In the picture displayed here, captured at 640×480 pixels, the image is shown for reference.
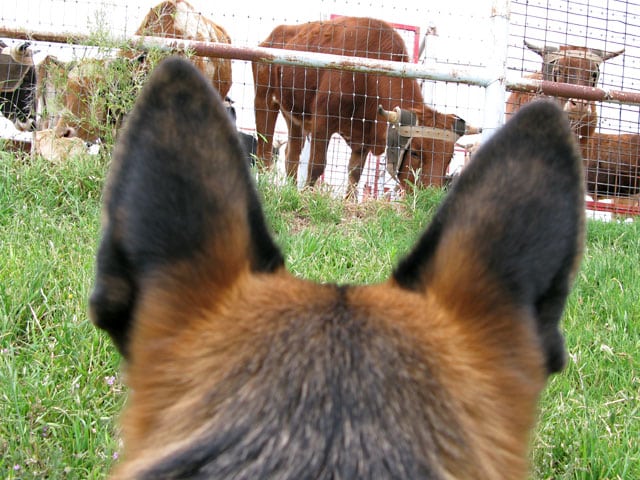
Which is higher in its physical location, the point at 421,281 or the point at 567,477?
the point at 421,281

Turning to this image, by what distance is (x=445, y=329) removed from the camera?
90 centimetres

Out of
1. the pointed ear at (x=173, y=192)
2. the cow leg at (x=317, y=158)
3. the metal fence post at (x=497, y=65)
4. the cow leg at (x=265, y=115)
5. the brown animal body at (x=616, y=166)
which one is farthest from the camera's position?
the brown animal body at (x=616, y=166)

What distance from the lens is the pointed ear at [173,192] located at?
89 cm

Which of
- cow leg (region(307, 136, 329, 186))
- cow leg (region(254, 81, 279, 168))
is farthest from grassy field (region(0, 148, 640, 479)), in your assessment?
cow leg (region(254, 81, 279, 168))

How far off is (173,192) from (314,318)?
26 centimetres

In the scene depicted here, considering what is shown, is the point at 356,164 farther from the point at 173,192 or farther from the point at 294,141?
the point at 173,192

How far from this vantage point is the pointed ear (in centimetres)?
89

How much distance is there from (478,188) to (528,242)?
4.3 inches

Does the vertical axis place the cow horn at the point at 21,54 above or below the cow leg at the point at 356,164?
above

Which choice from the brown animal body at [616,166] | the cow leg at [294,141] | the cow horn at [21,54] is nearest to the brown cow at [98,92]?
the cow horn at [21,54]

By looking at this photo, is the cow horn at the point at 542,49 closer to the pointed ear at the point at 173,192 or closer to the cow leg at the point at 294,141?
the cow leg at the point at 294,141

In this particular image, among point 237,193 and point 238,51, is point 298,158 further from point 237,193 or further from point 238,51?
point 237,193

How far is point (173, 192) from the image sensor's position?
35.0 inches

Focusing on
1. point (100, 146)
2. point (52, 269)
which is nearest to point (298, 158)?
point (100, 146)
